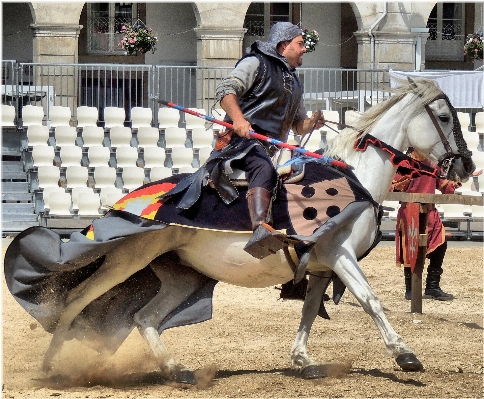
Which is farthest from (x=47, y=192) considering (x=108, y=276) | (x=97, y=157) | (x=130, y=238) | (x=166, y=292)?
(x=130, y=238)

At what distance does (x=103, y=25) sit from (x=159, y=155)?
9749 millimetres

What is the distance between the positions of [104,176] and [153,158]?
88 centimetres

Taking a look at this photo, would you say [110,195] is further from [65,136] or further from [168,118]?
[168,118]

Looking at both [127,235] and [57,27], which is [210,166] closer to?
[127,235]

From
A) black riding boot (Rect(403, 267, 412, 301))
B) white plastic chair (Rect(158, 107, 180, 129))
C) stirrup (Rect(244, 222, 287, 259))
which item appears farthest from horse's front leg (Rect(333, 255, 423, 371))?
white plastic chair (Rect(158, 107, 180, 129))

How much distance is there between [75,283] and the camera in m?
6.68

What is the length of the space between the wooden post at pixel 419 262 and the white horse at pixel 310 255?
2606 mm

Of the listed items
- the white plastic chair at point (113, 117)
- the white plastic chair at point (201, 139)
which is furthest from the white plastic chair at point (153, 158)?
the white plastic chair at point (113, 117)

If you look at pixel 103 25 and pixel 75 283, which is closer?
pixel 75 283

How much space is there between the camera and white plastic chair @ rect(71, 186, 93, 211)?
15266mm

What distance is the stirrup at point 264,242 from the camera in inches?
240

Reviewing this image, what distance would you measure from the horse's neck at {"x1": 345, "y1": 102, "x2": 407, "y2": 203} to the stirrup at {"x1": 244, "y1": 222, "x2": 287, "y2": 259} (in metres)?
0.75

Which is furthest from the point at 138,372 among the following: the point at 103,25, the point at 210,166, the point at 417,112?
the point at 103,25

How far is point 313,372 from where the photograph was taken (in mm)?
6523
